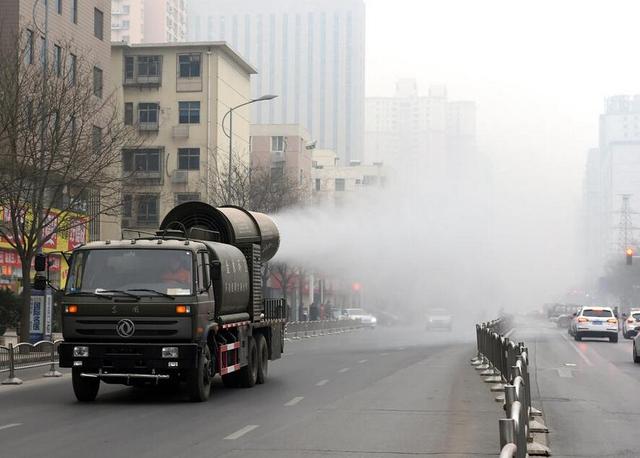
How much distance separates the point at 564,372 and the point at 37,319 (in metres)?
15.2

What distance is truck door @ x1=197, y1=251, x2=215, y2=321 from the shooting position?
713 inches

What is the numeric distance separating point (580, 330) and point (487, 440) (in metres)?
40.5

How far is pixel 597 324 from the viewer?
52.8 m

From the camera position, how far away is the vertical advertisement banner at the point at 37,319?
3331 centimetres

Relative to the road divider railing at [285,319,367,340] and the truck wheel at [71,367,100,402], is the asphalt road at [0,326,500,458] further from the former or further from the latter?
the road divider railing at [285,319,367,340]

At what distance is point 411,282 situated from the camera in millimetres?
116750

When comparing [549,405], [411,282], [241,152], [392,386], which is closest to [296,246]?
[392,386]

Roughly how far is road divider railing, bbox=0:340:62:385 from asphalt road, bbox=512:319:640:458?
10.4 metres

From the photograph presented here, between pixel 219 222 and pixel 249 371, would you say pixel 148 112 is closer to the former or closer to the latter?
pixel 219 222

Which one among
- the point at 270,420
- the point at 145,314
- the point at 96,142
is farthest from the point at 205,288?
the point at 96,142

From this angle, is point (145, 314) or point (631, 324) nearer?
point (145, 314)

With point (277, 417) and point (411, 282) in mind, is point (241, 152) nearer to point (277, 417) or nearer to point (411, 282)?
point (411, 282)

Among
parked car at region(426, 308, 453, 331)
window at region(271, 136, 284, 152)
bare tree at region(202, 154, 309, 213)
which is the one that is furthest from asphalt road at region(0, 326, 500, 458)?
window at region(271, 136, 284, 152)

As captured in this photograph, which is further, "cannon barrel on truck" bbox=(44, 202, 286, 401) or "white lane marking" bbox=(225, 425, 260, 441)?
"cannon barrel on truck" bbox=(44, 202, 286, 401)
